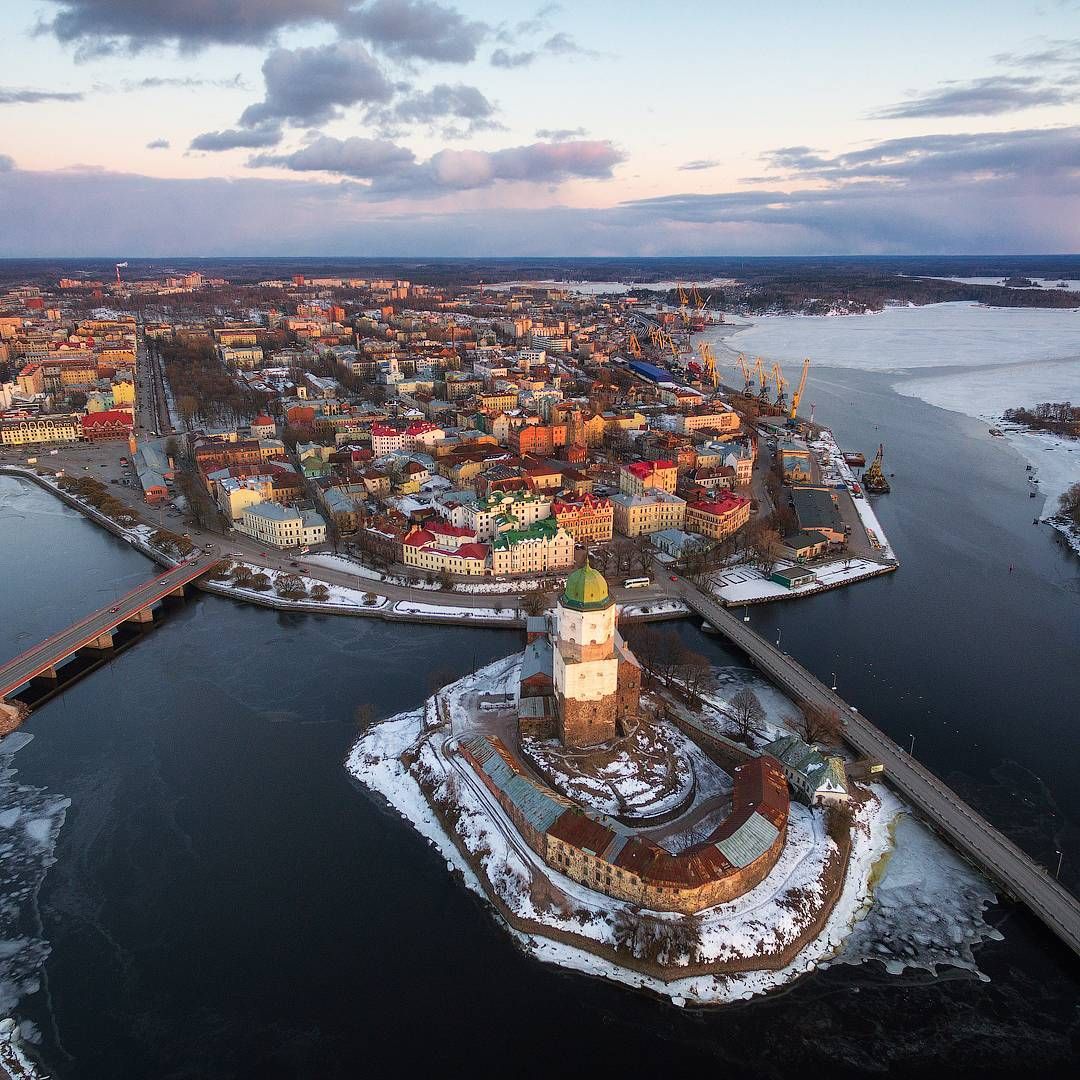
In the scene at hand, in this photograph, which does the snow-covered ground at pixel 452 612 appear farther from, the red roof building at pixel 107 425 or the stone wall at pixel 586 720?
the red roof building at pixel 107 425

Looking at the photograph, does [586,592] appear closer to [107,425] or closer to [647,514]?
[647,514]

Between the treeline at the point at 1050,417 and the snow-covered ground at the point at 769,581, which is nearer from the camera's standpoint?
the snow-covered ground at the point at 769,581

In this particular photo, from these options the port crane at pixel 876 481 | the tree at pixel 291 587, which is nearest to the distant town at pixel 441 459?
the tree at pixel 291 587

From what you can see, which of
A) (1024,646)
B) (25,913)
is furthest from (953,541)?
(25,913)

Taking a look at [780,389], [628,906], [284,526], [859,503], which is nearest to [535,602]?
[284,526]

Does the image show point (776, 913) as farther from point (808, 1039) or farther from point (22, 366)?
point (22, 366)
